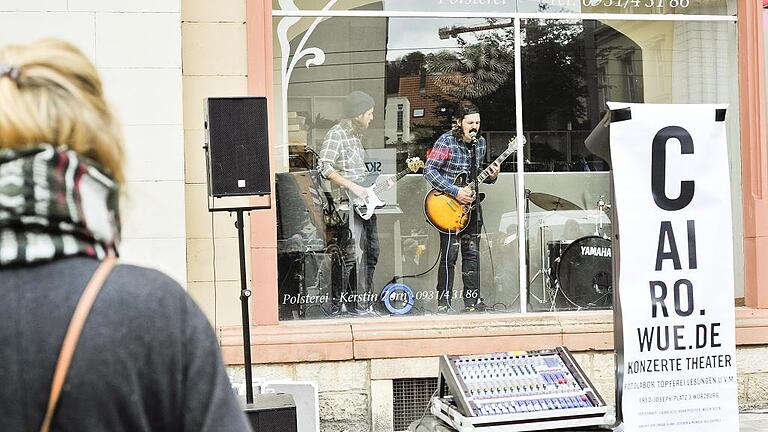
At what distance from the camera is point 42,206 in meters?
1.38

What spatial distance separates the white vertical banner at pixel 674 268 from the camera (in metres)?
4.78

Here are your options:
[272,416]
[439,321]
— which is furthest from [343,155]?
[272,416]

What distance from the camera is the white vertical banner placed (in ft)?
15.7

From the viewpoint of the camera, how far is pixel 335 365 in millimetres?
7078

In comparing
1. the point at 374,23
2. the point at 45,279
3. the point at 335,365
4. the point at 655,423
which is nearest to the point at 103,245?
the point at 45,279

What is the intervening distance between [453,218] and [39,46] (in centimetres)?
641

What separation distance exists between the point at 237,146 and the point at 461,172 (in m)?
2.38

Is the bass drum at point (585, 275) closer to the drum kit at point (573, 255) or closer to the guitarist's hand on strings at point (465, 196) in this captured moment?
the drum kit at point (573, 255)

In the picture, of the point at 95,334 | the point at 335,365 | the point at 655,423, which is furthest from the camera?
the point at 335,365

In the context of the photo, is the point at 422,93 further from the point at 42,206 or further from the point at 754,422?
the point at 42,206

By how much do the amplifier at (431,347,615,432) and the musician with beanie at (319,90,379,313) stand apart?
2.34 metres

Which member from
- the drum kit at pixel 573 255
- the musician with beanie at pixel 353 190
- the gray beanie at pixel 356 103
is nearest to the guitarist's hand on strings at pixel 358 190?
the musician with beanie at pixel 353 190

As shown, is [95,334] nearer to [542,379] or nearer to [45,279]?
[45,279]

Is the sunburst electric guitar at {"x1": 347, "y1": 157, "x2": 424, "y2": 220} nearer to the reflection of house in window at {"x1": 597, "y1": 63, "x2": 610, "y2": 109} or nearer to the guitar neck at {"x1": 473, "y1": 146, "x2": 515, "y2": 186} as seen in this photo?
the guitar neck at {"x1": 473, "y1": 146, "x2": 515, "y2": 186}
